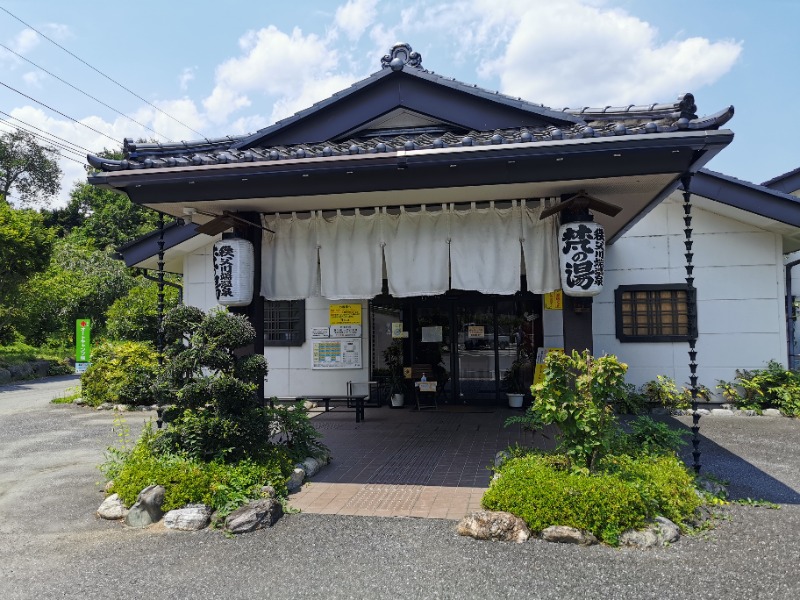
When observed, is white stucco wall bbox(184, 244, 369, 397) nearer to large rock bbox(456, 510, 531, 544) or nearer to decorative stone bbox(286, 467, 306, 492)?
decorative stone bbox(286, 467, 306, 492)

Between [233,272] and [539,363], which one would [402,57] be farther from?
[539,363]

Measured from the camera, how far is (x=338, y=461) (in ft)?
25.2

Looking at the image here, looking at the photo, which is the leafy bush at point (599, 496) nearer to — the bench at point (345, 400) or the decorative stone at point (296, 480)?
the decorative stone at point (296, 480)

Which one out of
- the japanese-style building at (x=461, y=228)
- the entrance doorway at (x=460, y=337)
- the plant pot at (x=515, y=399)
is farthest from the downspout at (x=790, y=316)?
the plant pot at (x=515, y=399)

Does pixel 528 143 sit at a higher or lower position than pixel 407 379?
higher

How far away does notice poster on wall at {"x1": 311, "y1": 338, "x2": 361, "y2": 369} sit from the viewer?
12.9 metres

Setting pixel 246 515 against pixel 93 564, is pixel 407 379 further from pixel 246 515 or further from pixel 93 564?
pixel 93 564

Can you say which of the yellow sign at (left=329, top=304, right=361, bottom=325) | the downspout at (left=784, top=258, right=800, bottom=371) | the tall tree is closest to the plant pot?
the yellow sign at (left=329, top=304, right=361, bottom=325)

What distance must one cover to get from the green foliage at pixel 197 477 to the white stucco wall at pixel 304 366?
21.6ft

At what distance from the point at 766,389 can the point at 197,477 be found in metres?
11.0

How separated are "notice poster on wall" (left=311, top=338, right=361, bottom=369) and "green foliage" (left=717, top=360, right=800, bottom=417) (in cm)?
803

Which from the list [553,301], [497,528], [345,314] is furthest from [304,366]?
[497,528]

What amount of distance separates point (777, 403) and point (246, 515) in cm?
1068

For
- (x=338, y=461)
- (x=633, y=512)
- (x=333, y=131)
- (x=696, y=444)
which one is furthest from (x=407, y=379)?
(x=633, y=512)
